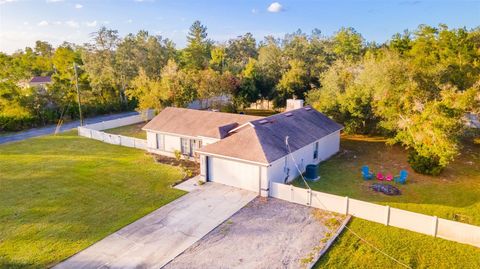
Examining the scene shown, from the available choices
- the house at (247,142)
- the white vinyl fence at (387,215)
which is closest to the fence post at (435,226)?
the white vinyl fence at (387,215)

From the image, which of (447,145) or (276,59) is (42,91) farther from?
(447,145)

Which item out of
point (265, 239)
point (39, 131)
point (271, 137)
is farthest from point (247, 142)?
point (39, 131)

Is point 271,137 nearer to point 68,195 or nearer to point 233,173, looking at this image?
point 233,173

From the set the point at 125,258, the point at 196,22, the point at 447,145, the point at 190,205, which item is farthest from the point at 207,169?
the point at 196,22

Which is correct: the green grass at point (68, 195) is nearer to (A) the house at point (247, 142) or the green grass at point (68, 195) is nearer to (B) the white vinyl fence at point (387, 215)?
(A) the house at point (247, 142)

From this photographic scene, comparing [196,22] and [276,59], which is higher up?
[196,22]
